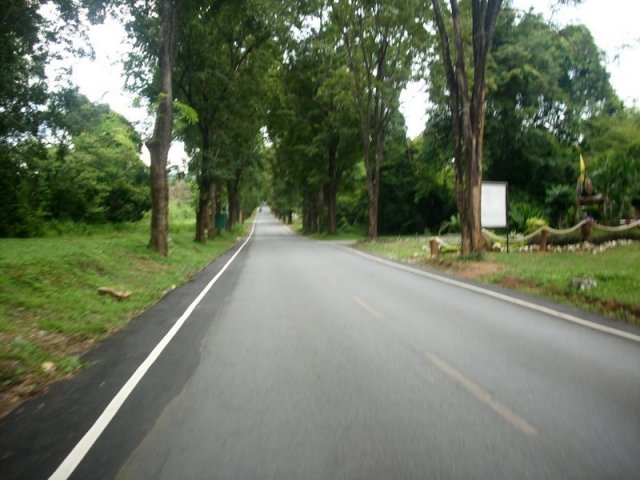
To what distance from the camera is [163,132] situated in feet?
60.8

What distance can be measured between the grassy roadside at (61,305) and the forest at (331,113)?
5.39m

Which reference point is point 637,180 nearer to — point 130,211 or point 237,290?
point 237,290

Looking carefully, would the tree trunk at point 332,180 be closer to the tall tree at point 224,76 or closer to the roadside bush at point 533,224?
the tall tree at point 224,76

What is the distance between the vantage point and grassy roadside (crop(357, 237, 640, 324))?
917 centimetres

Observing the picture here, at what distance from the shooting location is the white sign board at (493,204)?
1781 centimetres

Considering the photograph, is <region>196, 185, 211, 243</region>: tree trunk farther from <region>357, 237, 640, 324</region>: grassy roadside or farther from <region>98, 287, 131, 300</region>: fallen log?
<region>98, 287, 131, 300</region>: fallen log

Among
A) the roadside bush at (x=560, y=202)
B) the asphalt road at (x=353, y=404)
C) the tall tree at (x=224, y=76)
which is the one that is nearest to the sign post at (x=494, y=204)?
the asphalt road at (x=353, y=404)

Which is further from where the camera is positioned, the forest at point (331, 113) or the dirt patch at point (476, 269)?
the forest at point (331, 113)

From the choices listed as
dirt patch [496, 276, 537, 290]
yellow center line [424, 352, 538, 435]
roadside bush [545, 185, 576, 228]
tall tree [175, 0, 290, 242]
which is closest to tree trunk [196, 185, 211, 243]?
tall tree [175, 0, 290, 242]

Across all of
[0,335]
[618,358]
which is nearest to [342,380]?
[618,358]

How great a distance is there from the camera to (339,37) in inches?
1134

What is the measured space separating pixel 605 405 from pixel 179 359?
180 inches

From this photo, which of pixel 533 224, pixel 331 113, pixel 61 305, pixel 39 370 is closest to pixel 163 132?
pixel 61 305

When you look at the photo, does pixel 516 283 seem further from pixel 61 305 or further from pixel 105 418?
pixel 105 418
